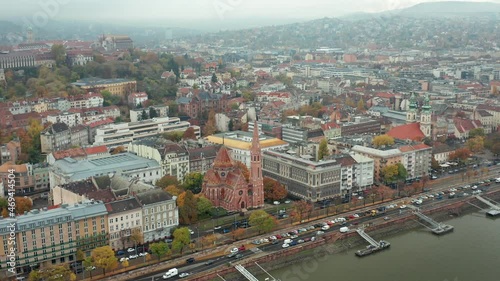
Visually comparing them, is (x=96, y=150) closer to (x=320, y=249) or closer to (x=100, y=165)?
(x=100, y=165)

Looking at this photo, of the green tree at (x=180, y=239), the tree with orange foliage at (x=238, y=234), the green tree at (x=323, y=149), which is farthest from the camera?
the green tree at (x=323, y=149)

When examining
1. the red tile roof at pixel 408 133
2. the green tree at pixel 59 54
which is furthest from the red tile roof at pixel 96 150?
the green tree at pixel 59 54

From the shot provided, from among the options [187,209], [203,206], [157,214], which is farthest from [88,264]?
[203,206]

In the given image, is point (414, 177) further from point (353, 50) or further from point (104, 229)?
point (353, 50)

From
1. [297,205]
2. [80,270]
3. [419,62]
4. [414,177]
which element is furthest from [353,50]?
[80,270]

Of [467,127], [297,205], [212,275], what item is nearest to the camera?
[212,275]

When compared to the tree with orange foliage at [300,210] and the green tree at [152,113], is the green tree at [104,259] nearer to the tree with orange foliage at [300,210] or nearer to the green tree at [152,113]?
the tree with orange foliage at [300,210]
